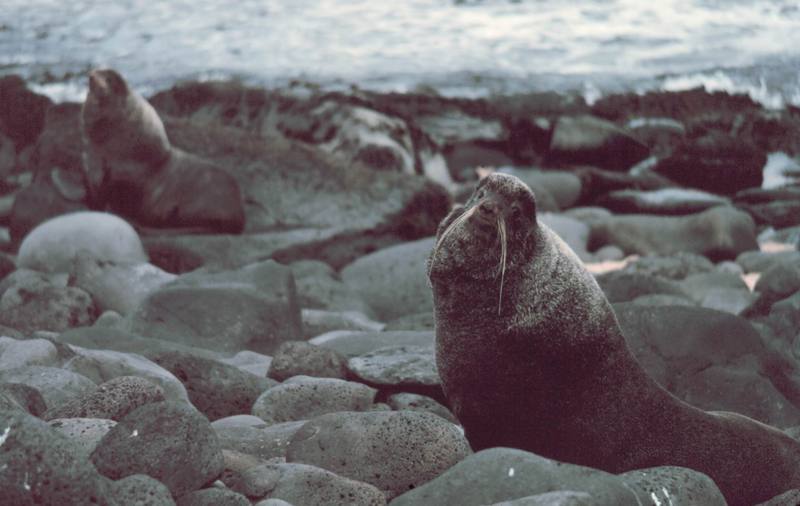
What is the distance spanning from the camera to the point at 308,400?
195 inches

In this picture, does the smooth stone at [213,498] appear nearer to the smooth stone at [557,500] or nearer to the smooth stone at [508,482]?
the smooth stone at [508,482]

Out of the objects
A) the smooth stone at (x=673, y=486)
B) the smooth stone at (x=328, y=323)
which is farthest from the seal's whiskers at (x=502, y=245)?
the smooth stone at (x=328, y=323)

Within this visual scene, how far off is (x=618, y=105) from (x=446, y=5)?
13.3ft

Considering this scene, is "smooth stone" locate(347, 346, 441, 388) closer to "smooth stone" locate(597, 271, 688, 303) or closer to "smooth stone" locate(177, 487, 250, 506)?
"smooth stone" locate(177, 487, 250, 506)

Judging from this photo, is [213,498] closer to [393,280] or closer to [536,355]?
[536,355]

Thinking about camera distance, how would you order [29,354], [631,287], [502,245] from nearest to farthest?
[502,245] < [29,354] < [631,287]

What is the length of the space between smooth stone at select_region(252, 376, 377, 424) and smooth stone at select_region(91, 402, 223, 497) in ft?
4.83

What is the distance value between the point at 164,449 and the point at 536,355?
1.30 metres

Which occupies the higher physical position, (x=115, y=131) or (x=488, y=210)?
(x=488, y=210)

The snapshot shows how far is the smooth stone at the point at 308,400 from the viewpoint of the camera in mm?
4918

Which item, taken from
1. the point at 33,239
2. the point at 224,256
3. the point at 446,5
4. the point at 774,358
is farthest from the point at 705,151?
the point at 774,358

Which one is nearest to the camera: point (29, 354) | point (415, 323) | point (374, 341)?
point (29, 354)

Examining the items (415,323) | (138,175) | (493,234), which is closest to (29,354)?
(493,234)

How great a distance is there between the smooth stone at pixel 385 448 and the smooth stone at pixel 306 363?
1.55m
